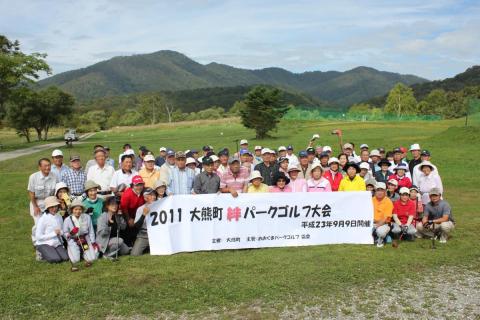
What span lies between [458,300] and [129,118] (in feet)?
407

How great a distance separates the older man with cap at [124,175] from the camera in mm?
9109

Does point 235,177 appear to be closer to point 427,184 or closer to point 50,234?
point 50,234

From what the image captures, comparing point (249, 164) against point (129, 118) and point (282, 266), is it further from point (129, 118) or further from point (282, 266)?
point (129, 118)

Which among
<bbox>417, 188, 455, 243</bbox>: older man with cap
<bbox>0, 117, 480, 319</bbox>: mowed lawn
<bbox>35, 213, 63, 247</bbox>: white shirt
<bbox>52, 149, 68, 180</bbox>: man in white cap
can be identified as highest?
<bbox>52, 149, 68, 180</bbox>: man in white cap

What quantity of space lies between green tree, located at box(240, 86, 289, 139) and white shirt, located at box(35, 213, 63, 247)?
37170mm

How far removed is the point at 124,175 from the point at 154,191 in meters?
1.07

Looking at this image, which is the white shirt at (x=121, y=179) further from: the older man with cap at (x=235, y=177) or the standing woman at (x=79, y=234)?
the older man with cap at (x=235, y=177)

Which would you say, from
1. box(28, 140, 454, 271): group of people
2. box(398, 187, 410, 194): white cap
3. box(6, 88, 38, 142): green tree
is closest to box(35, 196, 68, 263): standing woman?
box(28, 140, 454, 271): group of people

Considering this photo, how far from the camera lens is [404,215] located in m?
9.23

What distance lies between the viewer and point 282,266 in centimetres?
773

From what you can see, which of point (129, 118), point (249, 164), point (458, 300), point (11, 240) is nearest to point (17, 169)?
point (11, 240)

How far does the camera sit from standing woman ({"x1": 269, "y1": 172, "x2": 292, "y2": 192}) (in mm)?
9125

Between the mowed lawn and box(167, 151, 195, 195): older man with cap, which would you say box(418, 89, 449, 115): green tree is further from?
box(167, 151, 195, 195): older man with cap

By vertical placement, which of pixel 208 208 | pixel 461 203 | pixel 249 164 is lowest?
pixel 461 203
